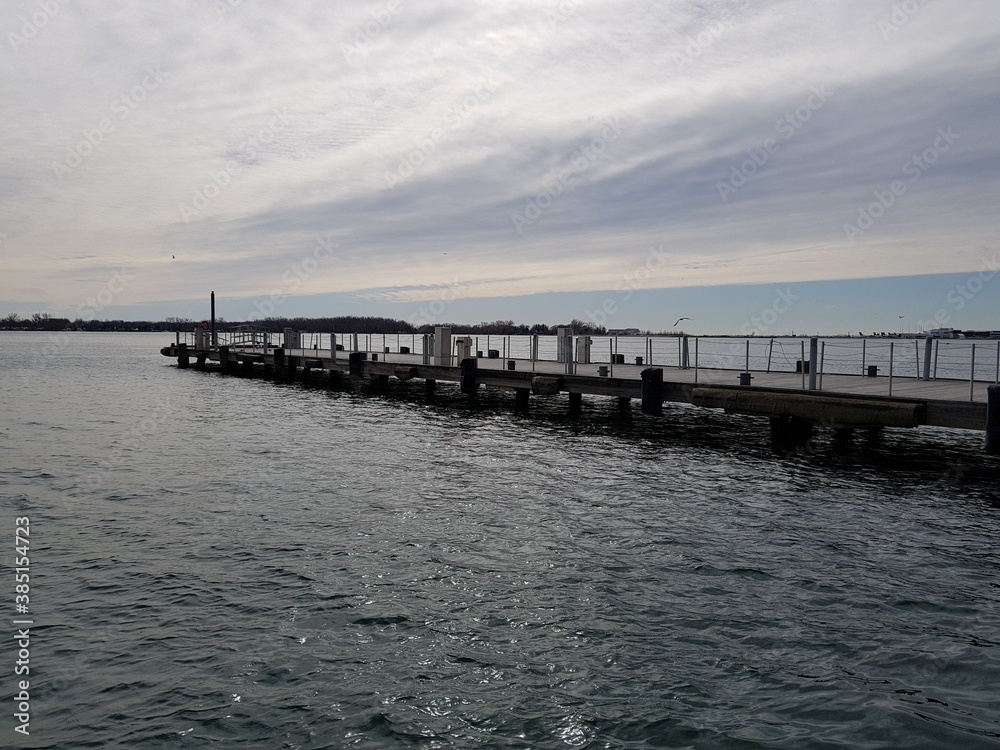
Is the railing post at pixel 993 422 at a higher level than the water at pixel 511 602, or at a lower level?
higher

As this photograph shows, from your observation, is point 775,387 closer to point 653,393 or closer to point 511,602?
point 653,393

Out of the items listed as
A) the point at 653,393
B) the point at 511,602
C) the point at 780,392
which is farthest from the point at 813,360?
the point at 511,602

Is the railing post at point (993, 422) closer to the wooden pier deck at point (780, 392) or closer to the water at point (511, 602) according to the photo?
the wooden pier deck at point (780, 392)

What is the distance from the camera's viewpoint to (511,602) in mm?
8727

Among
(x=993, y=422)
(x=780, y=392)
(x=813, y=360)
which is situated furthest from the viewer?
(x=780, y=392)

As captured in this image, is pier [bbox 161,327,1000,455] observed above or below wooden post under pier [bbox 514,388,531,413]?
above

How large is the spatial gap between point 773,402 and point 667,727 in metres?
14.4

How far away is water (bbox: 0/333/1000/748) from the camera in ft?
20.4

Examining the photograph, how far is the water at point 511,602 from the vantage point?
20.4ft

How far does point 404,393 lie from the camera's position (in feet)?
128

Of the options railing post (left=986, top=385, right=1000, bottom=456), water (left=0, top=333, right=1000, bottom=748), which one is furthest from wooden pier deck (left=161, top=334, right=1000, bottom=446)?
water (left=0, top=333, right=1000, bottom=748)

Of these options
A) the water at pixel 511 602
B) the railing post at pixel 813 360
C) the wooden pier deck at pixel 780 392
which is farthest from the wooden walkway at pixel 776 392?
the water at pixel 511 602

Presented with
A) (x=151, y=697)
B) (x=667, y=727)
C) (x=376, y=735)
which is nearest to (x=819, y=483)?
(x=667, y=727)

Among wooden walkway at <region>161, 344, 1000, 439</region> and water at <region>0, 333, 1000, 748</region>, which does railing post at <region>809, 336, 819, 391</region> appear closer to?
wooden walkway at <region>161, 344, 1000, 439</region>
